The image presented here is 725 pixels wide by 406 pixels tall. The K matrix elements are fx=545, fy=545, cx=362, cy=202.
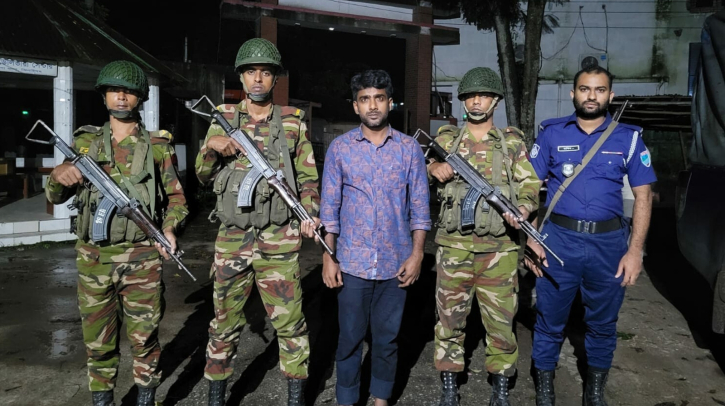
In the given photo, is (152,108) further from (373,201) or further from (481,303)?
(481,303)

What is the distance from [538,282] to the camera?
354cm

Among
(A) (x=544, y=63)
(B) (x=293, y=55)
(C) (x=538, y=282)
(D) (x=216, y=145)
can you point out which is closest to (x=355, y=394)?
(C) (x=538, y=282)

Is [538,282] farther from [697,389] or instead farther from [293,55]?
[293,55]

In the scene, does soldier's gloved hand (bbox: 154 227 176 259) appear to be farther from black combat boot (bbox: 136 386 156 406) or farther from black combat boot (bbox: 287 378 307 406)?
black combat boot (bbox: 287 378 307 406)

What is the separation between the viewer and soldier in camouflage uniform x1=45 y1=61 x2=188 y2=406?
10.2ft

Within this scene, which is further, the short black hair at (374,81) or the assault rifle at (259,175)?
the assault rifle at (259,175)

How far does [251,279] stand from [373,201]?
92cm

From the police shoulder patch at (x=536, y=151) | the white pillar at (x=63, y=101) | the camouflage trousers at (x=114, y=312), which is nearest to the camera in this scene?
the camouflage trousers at (x=114, y=312)

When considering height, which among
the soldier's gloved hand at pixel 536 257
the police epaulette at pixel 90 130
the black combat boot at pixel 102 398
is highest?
the police epaulette at pixel 90 130

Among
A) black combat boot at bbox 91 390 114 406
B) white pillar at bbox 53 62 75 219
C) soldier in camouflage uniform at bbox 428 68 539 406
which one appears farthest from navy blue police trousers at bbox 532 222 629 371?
white pillar at bbox 53 62 75 219

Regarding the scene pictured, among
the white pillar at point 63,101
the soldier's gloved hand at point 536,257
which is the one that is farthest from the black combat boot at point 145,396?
the white pillar at point 63,101

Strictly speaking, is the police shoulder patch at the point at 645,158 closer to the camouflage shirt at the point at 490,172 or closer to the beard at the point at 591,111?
the beard at the point at 591,111

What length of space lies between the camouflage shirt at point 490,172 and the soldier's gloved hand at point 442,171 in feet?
0.45

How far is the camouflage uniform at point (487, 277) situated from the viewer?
3.36 metres
